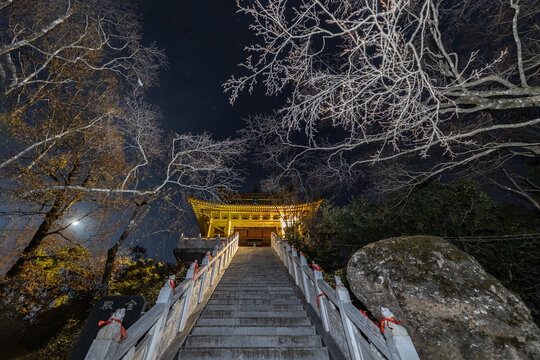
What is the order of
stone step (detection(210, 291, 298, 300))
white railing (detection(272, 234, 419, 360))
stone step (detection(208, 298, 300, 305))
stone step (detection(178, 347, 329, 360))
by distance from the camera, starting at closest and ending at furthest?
white railing (detection(272, 234, 419, 360)), stone step (detection(178, 347, 329, 360)), stone step (detection(208, 298, 300, 305)), stone step (detection(210, 291, 298, 300))

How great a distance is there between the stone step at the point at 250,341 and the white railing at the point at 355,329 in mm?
517

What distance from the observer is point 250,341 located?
3.25 m

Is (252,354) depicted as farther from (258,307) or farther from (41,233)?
(41,233)

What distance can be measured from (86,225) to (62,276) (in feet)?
13.7

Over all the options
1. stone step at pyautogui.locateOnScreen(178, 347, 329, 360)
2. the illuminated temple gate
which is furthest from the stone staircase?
the illuminated temple gate

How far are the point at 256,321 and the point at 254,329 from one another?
9.1 inches

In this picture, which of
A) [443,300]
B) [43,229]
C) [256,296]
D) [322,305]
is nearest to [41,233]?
[43,229]

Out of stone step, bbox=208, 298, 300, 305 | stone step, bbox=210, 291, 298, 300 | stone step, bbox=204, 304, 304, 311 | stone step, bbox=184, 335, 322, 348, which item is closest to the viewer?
stone step, bbox=184, 335, 322, 348

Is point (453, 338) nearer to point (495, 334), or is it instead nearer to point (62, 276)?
point (495, 334)

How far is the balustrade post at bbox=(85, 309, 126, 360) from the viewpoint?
168 cm

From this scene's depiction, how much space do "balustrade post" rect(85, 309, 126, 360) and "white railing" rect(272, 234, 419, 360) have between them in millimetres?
2386

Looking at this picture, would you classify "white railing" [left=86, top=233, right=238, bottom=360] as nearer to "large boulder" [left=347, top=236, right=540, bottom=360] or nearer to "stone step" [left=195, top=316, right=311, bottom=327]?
"stone step" [left=195, top=316, right=311, bottom=327]

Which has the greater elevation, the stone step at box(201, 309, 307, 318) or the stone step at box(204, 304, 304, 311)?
the stone step at box(204, 304, 304, 311)

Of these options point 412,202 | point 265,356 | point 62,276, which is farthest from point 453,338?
point 62,276
